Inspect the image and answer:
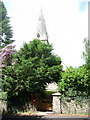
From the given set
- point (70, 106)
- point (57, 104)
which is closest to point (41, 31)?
point (57, 104)

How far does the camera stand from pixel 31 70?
1142cm

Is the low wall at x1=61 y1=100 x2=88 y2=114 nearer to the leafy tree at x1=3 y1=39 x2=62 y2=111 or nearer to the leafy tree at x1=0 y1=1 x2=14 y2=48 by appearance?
the leafy tree at x1=3 y1=39 x2=62 y2=111

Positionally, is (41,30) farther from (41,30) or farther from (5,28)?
(5,28)

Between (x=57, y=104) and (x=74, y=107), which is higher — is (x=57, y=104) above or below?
above

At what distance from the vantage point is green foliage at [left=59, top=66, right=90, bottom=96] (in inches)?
444

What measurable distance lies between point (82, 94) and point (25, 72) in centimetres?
521

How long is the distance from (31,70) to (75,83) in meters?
3.93

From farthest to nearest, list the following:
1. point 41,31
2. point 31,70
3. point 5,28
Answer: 1. point 41,31
2. point 5,28
3. point 31,70

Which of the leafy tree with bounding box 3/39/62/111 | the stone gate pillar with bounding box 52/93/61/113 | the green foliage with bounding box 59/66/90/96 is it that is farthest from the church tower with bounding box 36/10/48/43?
the stone gate pillar with bounding box 52/93/61/113

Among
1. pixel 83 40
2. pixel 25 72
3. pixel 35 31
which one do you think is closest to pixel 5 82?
pixel 25 72

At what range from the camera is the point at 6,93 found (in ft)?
38.2

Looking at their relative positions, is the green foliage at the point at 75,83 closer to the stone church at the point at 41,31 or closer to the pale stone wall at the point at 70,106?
the pale stone wall at the point at 70,106

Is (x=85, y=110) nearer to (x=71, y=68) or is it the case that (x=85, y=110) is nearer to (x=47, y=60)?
(x=71, y=68)

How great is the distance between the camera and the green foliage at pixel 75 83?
11.3 meters
